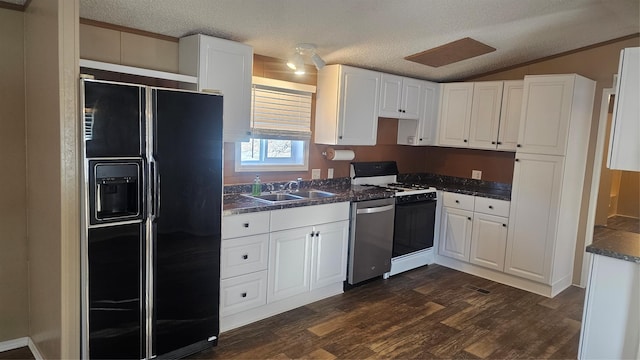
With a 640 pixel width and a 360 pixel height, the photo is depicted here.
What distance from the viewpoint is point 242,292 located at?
122 inches

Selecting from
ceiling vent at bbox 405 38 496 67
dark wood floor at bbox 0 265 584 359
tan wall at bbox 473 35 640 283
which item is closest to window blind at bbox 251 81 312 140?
ceiling vent at bbox 405 38 496 67

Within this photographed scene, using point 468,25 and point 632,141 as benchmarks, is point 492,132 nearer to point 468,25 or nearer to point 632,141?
point 468,25

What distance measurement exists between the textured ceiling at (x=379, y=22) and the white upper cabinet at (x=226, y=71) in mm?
97

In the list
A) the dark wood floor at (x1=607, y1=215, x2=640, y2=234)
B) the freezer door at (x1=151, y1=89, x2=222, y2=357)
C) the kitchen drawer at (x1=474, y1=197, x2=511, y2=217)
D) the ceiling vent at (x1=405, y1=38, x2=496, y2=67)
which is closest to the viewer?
the freezer door at (x1=151, y1=89, x2=222, y2=357)

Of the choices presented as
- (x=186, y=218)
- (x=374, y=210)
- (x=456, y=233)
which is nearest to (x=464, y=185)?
(x=456, y=233)

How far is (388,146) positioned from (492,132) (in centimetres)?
116

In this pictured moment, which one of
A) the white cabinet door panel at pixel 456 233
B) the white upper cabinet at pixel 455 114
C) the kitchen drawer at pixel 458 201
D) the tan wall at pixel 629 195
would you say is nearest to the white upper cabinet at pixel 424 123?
the white upper cabinet at pixel 455 114

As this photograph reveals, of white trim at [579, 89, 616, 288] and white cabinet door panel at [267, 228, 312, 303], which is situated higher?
white trim at [579, 89, 616, 288]

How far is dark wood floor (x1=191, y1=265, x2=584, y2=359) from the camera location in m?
2.93

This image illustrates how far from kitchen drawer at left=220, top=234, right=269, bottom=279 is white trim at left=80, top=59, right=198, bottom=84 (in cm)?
115

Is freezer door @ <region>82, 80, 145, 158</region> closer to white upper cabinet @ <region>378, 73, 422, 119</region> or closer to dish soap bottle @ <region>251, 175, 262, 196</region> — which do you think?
dish soap bottle @ <region>251, 175, 262, 196</region>

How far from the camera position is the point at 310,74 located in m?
4.13

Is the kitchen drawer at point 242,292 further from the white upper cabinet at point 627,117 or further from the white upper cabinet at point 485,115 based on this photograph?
the white upper cabinet at point 485,115

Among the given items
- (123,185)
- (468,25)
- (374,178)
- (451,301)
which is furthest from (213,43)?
(451,301)
